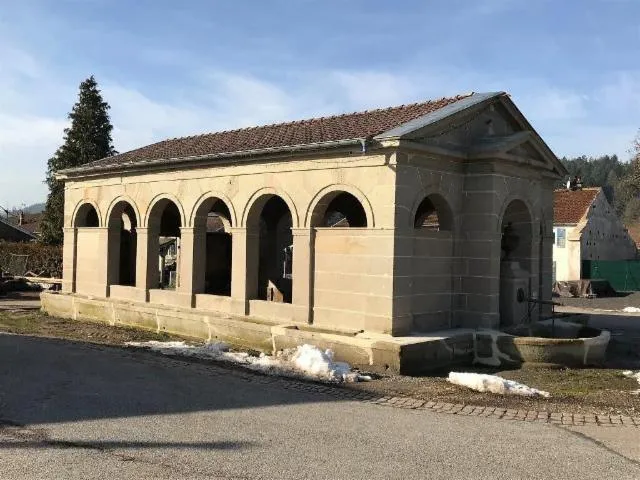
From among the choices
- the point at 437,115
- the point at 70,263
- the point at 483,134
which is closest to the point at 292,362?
the point at 437,115

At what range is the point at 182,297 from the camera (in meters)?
14.8

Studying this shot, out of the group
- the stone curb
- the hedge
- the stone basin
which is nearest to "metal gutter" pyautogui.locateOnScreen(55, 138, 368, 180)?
the stone basin

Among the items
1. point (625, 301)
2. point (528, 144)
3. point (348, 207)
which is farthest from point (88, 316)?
point (625, 301)

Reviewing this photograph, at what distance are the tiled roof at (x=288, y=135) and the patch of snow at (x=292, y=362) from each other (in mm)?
3917

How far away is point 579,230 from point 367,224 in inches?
1038

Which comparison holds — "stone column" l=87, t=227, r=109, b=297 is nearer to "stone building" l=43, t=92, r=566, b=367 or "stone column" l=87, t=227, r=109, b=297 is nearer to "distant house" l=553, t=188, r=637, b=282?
"stone building" l=43, t=92, r=566, b=367

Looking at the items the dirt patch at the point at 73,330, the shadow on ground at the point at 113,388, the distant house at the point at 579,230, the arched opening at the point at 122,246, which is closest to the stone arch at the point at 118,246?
the arched opening at the point at 122,246

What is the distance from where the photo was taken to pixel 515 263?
1310 cm

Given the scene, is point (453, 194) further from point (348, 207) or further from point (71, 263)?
point (71, 263)

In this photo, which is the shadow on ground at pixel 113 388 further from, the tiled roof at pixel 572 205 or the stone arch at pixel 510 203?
the tiled roof at pixel 572 205

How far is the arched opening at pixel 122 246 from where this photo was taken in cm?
1694

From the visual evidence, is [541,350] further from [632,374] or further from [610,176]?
[610,176]

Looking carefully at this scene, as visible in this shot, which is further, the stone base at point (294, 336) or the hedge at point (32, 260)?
the hedge at point (32, 260)

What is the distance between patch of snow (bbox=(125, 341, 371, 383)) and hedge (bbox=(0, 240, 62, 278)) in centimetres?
2283
